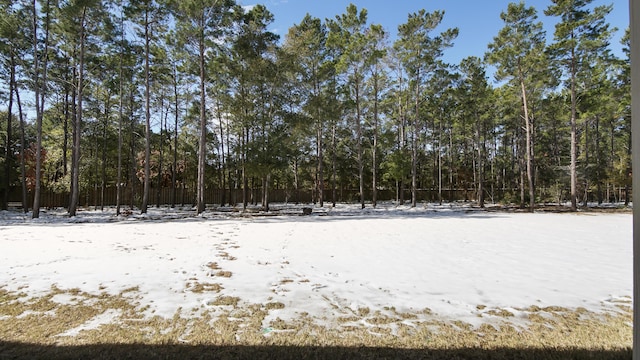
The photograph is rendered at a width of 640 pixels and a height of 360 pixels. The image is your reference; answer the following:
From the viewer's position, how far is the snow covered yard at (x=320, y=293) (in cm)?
296

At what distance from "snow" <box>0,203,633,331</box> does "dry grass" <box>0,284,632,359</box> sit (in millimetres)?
177

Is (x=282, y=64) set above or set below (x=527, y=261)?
above

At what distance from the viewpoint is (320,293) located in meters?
4.15

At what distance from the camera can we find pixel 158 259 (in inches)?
236

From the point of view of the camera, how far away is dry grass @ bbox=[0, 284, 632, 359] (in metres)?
2.63

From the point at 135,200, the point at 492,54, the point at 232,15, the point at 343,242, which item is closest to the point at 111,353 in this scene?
the point at 343,242

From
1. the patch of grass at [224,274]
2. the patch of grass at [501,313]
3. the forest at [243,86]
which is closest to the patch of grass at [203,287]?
the patch of grass at [224,274]

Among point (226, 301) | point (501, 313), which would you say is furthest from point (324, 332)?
point (501, 313)

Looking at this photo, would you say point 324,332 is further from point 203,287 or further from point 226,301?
point 203,287

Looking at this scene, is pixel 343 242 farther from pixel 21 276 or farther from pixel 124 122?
pixel 124 122

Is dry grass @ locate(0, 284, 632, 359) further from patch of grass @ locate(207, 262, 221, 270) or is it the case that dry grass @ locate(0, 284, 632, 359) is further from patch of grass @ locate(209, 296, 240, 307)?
patch of grass @ locate(207, 262, 221, 270)

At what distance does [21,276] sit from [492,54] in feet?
74.9

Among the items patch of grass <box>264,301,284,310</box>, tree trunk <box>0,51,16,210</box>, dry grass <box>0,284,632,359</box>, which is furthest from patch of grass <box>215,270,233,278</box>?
tree trunk <box>0,51,16,210</box>

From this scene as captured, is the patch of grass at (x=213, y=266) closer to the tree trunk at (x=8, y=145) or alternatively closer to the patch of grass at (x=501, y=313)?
the patch of grass at (x=501, y=313)
